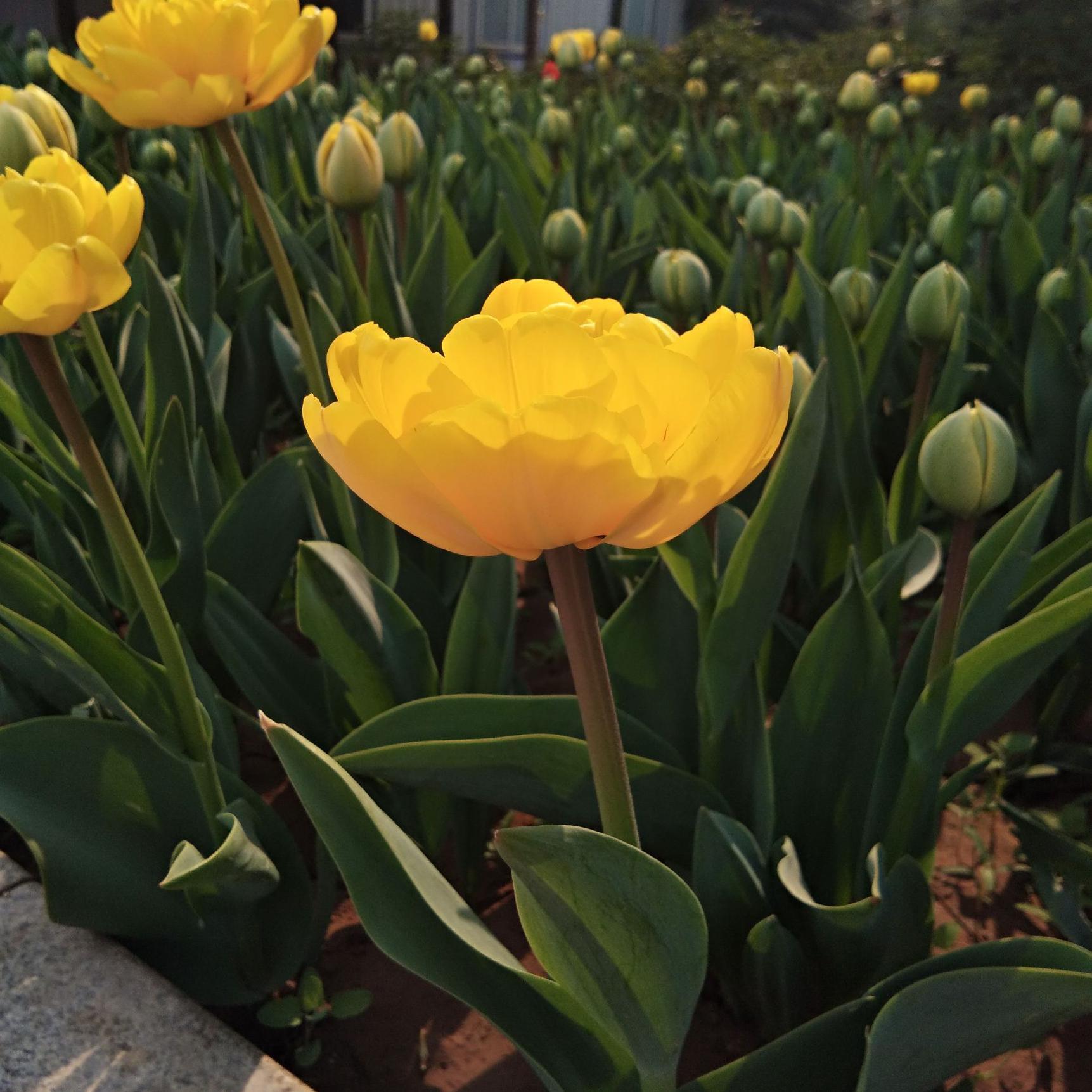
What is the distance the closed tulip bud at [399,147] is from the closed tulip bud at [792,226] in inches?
22.6

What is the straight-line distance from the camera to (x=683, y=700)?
1077 millimetres

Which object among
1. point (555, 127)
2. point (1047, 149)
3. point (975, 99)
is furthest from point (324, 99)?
point (975, 99)

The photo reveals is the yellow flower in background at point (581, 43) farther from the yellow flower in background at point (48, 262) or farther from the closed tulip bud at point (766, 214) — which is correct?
the yellow flower in background at point (48, 262)

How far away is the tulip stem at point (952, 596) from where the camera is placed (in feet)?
2.65

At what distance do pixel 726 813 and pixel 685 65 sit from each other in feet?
25.0

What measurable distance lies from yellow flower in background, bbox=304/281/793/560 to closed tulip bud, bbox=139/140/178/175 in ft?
6.57

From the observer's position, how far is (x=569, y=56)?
4.10 metres

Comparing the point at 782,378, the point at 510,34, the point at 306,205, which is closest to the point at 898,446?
the point at 782,378

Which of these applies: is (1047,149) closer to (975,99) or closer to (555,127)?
(555,127)

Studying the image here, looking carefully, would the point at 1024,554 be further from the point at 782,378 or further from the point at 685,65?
the point at 685,65

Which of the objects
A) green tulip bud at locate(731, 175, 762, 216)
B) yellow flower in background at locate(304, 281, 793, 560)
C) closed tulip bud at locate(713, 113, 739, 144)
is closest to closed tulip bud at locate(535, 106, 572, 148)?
closed tulip bud at locate(713, 113, 739, 144)

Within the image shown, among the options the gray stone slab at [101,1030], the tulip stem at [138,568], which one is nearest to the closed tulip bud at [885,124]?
the tulip stem at [138,568]

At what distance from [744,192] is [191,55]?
3.60 feet

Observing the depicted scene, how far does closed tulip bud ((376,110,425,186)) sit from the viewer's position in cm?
163
